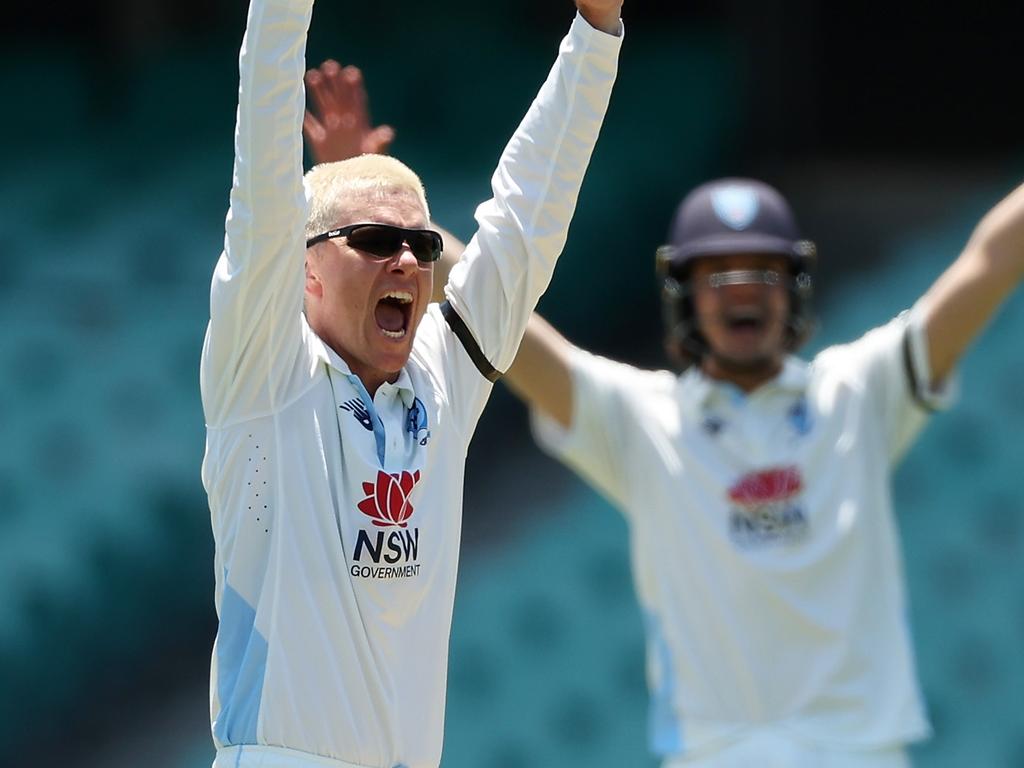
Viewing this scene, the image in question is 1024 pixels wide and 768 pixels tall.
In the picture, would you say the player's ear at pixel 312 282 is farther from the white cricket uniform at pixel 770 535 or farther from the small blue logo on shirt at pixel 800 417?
the small blue logo on shirt at pixel 800 417

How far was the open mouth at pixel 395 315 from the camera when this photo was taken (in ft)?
8.70

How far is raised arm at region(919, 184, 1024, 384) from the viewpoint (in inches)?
158

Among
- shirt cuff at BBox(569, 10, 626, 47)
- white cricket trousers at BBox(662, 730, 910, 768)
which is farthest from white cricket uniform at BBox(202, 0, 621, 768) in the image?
white cricket trousers at BBox(662, 730, 910, 768)

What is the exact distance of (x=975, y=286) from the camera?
4.03 meters

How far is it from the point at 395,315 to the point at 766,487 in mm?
1626

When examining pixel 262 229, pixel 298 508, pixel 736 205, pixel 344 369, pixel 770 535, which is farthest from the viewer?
pixel 736 205

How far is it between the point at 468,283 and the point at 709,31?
5807 millimetres

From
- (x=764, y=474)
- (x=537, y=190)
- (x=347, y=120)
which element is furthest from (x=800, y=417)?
(x=537, y=190)

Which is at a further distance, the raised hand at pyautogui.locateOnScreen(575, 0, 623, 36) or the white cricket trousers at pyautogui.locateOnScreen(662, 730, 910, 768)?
the white cricket trousers at pyautogui.locateOnScreen(662, 730, 910, 768)

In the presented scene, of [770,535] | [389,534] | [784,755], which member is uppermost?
[770,535]

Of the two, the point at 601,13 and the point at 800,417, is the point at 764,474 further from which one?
the point at 601,13

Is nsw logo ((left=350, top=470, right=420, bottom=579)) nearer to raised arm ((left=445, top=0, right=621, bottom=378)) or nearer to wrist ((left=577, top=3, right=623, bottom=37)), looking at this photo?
raised arm ((left=445, top=0, right=621, bottom=378))

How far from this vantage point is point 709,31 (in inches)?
329

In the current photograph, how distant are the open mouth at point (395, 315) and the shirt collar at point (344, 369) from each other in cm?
8
